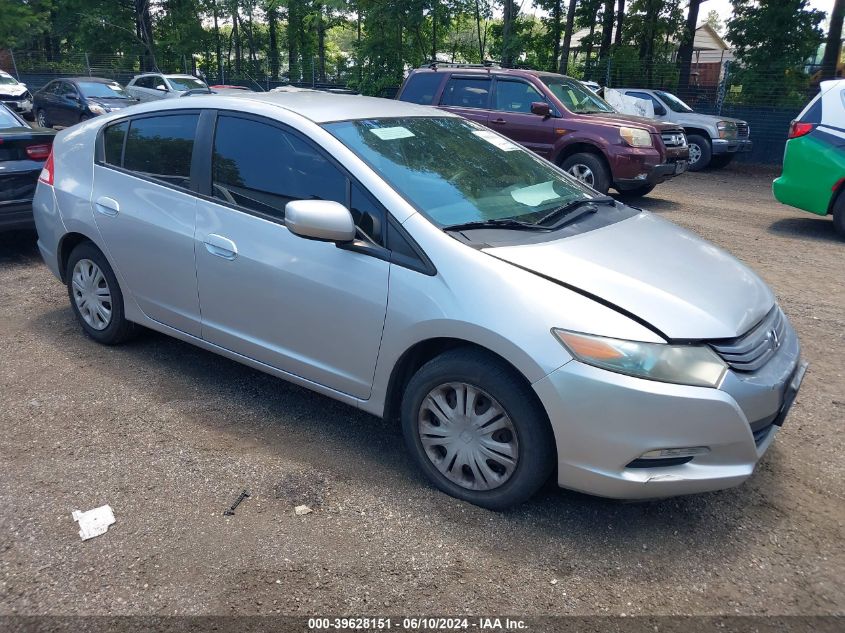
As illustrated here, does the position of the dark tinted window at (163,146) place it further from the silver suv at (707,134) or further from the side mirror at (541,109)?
the silver suv at (707,134)

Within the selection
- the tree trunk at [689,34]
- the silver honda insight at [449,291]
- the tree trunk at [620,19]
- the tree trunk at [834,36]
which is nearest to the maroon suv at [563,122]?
the silver honda insight at [449,291]

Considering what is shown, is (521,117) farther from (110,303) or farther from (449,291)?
(449,291)

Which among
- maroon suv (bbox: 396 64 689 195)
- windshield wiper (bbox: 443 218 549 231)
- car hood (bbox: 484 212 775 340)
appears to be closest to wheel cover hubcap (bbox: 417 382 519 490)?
car hood (bbox: 484 212 775 340)

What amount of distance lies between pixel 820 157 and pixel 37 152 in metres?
8.55

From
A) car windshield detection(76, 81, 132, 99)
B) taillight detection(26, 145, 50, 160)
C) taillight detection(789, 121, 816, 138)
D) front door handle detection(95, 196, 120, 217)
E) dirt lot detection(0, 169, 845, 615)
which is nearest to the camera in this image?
dirt lot detection(0, 169, 845, 615)

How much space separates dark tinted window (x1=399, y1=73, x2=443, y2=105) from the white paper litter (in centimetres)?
909

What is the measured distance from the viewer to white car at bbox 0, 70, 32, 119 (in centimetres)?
2081

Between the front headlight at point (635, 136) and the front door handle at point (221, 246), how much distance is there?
7.72 meters

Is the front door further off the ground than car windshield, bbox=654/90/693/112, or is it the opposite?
car windshield, bbox=654/90/693/112

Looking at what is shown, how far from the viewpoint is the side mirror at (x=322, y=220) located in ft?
10.5

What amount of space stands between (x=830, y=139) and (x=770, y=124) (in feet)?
29.7

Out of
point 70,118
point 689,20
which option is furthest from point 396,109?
point 689,20

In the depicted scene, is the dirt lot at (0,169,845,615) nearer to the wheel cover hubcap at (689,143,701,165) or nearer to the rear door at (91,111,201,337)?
the rear door at (91,111,201,337)

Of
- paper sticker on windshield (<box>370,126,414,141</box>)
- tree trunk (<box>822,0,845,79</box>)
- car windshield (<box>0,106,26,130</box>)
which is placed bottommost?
car windshield (<box>0,106,26,130</box>)
